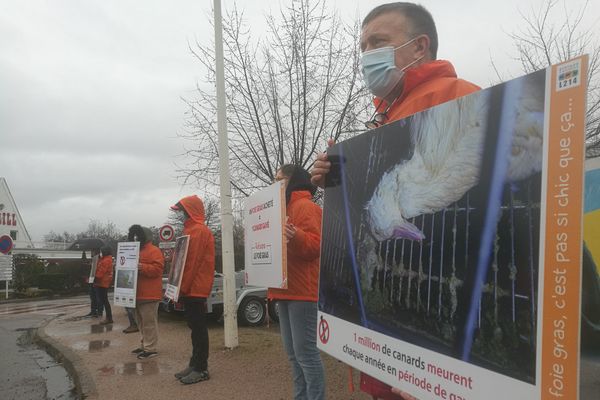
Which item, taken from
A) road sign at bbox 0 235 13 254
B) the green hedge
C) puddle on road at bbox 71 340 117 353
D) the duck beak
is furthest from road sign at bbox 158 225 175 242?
the duck beak

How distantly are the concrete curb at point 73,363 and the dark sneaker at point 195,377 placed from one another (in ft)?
3.31

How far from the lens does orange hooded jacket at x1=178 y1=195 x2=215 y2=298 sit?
555 cm

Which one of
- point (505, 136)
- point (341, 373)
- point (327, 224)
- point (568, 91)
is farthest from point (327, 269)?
point (341, 373)

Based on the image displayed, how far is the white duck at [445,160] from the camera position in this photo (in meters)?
1.07

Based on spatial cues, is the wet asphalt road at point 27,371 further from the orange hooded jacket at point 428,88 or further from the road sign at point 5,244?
the road sign at point 5,244

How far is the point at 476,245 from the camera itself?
1.20 meters

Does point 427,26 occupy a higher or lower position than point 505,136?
higher

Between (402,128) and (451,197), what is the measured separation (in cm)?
33

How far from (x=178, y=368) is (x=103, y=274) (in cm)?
691

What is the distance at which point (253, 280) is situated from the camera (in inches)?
148

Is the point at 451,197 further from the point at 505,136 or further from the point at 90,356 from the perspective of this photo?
the point at 90,356

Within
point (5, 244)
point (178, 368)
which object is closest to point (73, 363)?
point (178, 368)

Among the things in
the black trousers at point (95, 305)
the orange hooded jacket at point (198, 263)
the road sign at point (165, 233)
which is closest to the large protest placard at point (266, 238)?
the orange hooded jacket at point (198, 263)

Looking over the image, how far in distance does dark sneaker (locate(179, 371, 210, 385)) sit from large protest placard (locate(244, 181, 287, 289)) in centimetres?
257
